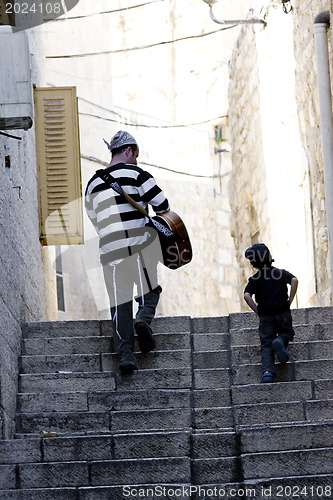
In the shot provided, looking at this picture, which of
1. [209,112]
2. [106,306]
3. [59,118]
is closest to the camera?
[59,118]

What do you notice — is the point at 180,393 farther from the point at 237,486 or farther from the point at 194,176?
the point at 194,176

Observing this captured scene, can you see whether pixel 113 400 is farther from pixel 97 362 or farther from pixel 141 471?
pixel 141 471

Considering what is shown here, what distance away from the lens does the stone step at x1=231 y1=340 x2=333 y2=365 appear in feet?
28.9

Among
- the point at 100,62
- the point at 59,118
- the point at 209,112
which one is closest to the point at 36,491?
the point at 59,118

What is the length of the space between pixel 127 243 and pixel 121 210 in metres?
0.26

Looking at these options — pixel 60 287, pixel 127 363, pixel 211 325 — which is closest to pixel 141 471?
pixel 127 363

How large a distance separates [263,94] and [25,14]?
16.0ft

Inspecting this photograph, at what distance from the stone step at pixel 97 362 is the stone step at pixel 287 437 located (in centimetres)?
167

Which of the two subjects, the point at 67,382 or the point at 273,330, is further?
A: the point at 273,330

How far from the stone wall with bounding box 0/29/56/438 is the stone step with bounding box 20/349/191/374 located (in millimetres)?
200

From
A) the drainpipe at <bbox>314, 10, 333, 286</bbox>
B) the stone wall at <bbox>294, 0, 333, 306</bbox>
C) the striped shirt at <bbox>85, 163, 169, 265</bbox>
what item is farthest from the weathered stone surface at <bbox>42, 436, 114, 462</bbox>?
the drainpipe at <bbox>314, 10, 333, 286</bbox>

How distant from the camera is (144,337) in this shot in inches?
343

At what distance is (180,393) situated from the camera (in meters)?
8.27

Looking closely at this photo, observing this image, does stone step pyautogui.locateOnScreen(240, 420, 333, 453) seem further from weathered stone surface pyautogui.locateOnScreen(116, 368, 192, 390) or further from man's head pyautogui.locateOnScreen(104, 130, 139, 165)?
man's head pyautogui.locateOnScreen(104, 130, 139, 165)
